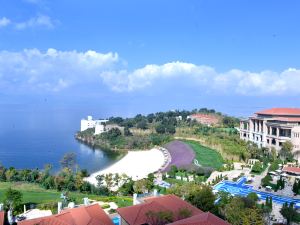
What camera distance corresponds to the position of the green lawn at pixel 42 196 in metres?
23.1

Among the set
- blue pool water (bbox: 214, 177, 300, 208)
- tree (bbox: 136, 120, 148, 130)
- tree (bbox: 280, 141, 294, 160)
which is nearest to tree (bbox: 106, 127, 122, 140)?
tree (bbox: 136, 120, 148, 130)

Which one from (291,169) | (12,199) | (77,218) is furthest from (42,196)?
(291,169)

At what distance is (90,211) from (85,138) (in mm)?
64171

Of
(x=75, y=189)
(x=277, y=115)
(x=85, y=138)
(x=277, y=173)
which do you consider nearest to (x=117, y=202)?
(x=75, y=189)

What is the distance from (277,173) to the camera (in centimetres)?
3000

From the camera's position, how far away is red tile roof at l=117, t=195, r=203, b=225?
1432 cm

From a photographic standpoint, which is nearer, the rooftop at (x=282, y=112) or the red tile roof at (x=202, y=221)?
the red tile roof at (x=202, y=221)

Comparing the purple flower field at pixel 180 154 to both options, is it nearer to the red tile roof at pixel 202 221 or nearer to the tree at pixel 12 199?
the tree at pixel 12 199

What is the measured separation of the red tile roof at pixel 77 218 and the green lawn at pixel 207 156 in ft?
72.6

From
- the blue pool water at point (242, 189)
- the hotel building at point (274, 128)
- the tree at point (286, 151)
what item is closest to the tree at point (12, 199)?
the blue pool water at point (242, 189)

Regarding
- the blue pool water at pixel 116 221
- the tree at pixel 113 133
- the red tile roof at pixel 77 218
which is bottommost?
the blue pool water at pixel 116 221

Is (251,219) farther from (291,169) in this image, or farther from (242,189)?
(291,169)

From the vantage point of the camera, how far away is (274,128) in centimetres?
4191

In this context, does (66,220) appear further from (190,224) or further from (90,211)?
(190,224)
